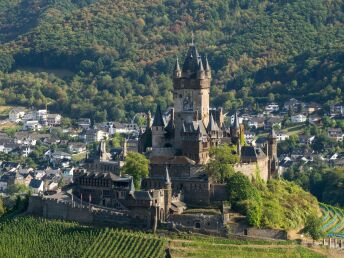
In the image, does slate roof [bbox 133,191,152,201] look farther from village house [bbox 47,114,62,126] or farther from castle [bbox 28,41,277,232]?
village house [bbox 47,114,62,126]

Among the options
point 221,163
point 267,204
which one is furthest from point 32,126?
point 267,204

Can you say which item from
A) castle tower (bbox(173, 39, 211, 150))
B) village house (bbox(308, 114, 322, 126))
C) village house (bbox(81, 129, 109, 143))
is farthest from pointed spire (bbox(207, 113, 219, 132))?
village house (bbox(81, 129, 109, 143))

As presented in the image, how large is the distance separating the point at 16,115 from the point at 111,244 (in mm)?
86770

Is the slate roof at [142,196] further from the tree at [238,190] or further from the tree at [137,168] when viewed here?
the tree at [238,190]

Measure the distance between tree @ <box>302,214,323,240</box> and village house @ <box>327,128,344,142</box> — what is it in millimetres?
53179

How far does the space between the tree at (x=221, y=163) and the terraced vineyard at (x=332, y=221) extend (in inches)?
398

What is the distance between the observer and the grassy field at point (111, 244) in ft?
302

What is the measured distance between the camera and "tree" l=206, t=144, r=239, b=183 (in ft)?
323

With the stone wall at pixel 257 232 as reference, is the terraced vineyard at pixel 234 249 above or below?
below

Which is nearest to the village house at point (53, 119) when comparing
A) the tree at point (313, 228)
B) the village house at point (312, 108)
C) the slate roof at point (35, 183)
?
the village house at point (312, 108)

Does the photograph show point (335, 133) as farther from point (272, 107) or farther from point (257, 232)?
point (257, 232)

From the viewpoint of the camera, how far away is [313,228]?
98.2m

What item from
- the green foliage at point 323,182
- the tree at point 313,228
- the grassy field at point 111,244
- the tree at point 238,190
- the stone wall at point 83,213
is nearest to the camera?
the grassy field at point 111,244

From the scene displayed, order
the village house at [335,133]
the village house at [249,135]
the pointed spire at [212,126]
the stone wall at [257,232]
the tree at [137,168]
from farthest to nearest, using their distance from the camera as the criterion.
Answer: the village house at [335,133]
the village house at [249,135]
the pointed spire at [212,126]
the tree at [137,168]
the stone wall at [257,232]
